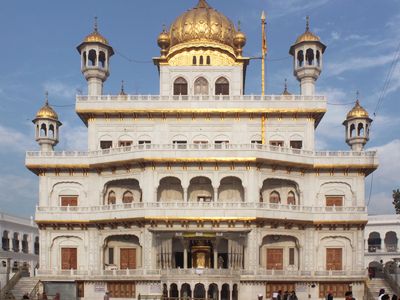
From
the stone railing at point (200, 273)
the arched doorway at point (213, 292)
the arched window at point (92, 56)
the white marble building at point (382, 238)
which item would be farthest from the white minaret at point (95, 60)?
the white marble building at point (382, 238)

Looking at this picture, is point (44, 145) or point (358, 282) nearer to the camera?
point (358, 282)

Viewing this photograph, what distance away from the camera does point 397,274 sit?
47.7 meters

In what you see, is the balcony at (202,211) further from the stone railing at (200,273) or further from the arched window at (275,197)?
the stone railing at (200,273)

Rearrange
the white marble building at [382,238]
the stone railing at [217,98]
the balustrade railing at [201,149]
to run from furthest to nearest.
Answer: the white marble building at [382,238], the stone railing at [217,98], the balustrade railing at [201,149]

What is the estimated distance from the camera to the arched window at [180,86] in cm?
5538

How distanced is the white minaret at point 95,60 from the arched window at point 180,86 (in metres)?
6.09

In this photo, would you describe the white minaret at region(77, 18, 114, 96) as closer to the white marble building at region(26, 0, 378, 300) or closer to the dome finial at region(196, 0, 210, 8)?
the white marble building at region(26, 0, 378, 300)

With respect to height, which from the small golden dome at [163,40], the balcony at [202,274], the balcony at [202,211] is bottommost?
the balcony at [202,274]

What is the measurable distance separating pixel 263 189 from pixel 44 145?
19.4 metres

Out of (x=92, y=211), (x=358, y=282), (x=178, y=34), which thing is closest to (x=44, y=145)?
(x=92, y=211)

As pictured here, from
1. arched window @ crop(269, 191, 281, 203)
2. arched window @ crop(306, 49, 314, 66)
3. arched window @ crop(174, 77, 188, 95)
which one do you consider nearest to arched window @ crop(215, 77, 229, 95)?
arched window @ crop(174, 77, 188, 95)

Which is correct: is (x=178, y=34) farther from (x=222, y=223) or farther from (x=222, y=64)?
(x=222, y=223)

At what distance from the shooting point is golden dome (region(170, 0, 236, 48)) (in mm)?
57719

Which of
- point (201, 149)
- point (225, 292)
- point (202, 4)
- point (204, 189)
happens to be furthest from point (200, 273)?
point (202, 4)
